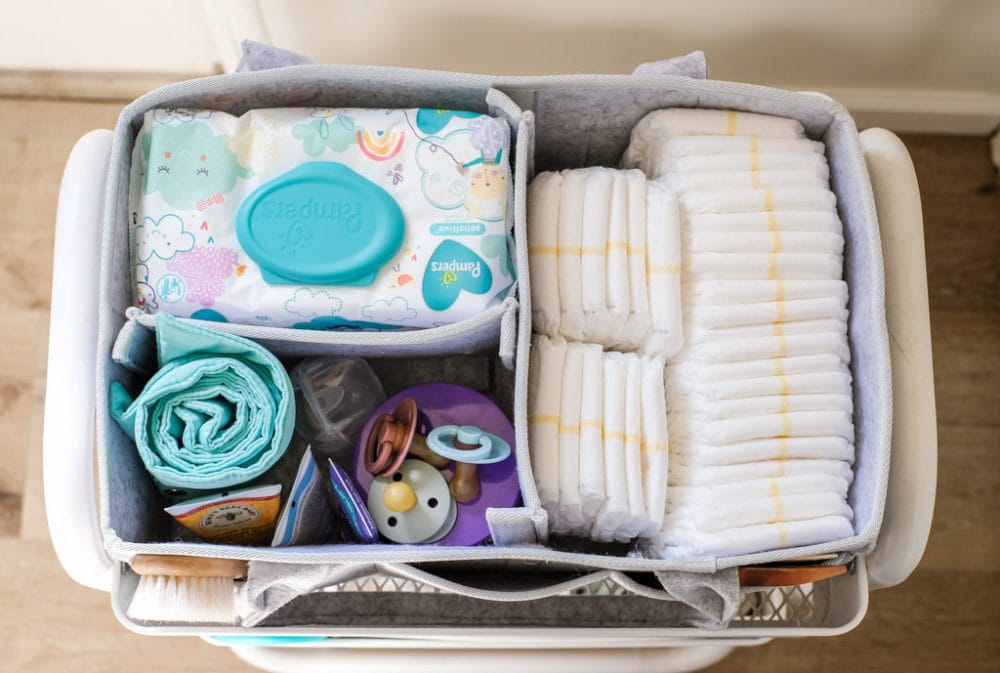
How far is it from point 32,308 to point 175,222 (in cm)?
59

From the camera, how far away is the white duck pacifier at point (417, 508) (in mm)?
988

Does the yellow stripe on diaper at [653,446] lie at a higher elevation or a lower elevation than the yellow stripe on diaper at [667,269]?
lower

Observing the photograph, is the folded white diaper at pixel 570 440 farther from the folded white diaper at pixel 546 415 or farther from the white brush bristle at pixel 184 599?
the white brush bristle at pixel 184 599

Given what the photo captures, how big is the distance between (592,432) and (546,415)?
5 centimetres

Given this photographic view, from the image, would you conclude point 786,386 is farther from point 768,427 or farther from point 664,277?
point 664,277

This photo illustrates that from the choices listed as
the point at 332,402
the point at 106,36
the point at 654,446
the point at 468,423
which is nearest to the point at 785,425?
the point at 654,446

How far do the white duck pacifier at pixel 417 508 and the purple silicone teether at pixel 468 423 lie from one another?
14 mm

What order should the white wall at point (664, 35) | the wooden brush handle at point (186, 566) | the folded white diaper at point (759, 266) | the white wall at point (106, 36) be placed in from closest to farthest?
the wooden brush handle at point (186, 566)
the folded white diaper at point (759, 266)
the white wall at point (664, 35)
the white wall at point (106, 36)

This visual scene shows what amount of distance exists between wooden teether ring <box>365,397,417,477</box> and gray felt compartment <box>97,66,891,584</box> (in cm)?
7

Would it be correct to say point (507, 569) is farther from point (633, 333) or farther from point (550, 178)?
point (550, 178)

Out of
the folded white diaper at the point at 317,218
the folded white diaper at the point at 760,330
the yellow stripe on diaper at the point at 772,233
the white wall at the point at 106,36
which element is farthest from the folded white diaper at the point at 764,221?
the white wall at the point at 106,36

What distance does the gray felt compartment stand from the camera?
87 cm

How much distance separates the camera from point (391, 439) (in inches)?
38.9

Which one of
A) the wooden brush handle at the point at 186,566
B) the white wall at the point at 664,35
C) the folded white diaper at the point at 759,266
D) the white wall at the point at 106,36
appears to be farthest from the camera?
the white wall at the point at 106,36
